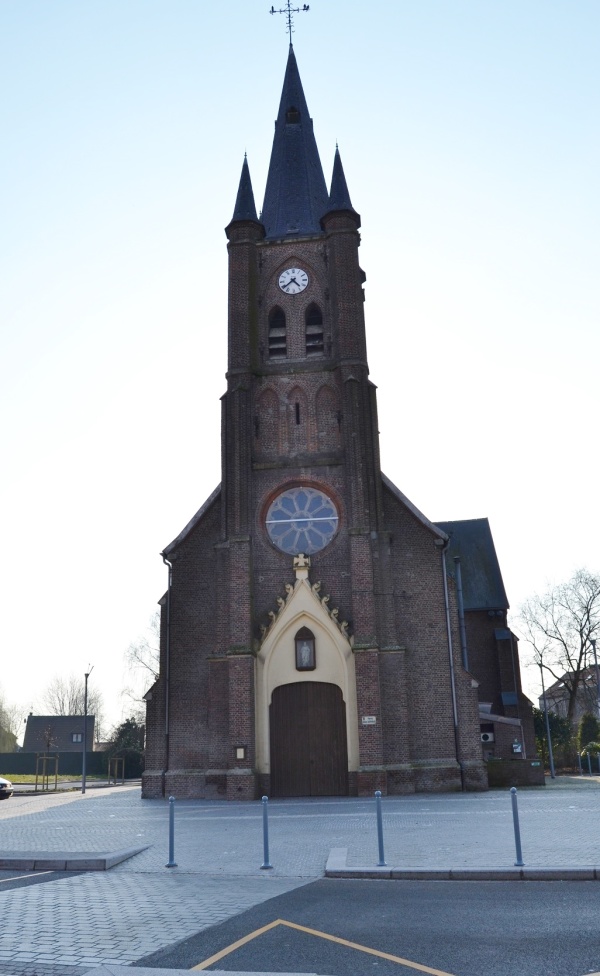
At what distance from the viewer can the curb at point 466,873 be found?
9.62m

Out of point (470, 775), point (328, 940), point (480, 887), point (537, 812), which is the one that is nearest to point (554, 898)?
point (480, 887)

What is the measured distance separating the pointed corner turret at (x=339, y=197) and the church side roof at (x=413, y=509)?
10.3 m

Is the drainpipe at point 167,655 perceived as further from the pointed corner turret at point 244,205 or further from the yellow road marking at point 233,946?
the yellow road marking at point 233,946

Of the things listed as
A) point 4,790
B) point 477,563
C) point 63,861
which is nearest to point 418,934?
point 63,861

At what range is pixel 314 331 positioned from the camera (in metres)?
31.6

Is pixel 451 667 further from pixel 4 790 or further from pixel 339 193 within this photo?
pixel 339 193

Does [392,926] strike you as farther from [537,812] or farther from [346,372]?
[346,372]

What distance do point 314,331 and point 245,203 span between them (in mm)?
6120

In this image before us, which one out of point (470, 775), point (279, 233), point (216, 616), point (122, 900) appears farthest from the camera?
point (279, 233)

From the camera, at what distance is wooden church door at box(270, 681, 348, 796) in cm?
2648

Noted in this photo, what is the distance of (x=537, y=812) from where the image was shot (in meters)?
17.1

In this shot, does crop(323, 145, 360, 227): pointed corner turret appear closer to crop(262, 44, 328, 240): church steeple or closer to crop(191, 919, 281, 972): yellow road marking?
crop(262, 44, 328, 240): church steeple

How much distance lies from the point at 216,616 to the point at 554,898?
67.7 feet

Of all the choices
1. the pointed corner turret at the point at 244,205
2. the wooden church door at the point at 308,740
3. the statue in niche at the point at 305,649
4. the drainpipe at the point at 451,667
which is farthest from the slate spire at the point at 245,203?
the wooden church door at the point at 308,740
